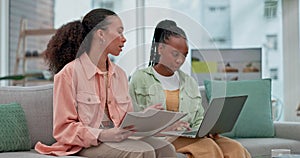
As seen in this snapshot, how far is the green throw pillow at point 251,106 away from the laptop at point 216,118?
0.65m

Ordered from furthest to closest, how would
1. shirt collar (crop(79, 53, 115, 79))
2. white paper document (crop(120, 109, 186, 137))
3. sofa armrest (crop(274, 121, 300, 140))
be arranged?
1. sofa armrest (crop(274, 121, 300, 140))
2. shirt collar (crop(79, 53, 115, 79))
3. white paper document (crop(120, 109, 186, 137))

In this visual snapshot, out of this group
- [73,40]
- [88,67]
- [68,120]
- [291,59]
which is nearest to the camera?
[68,120]

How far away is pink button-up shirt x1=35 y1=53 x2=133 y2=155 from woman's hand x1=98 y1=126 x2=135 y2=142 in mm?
30

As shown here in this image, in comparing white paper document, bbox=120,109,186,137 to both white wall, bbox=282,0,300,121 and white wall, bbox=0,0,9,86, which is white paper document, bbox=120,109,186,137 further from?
white wall, bbox=0,0,9,86

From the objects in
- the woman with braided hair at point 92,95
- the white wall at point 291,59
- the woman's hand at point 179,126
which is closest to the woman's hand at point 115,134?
the woman with braided hair at point 92,95

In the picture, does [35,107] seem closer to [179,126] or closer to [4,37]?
[179,126]

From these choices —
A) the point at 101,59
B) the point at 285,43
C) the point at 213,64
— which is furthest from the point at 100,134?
the point at 285,43

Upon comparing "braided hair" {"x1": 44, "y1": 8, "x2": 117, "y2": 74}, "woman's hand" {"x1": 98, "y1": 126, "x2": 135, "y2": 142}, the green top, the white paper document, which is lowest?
"woman's hand" {"x1": 98, "y1": 126, "x2": 135, "y2": 142}

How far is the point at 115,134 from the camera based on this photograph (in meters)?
2.08

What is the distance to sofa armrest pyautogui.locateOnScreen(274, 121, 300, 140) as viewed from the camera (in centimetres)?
313

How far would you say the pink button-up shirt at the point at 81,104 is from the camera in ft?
7.07

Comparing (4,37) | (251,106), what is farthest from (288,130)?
(4,37)

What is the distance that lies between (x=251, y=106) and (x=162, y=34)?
3.57 ft

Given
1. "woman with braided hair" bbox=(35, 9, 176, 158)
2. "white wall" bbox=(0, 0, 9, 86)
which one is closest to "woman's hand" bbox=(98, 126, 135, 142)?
"woman with braided hair" bbox=(35, 9, 176, 158)
